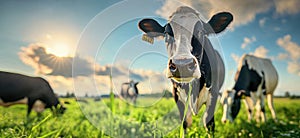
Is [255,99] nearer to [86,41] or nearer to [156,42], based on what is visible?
[156,42]

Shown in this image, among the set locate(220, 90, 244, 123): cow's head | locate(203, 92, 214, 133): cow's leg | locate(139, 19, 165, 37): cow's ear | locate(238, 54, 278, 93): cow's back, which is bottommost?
locate(220, 90, 244, 123): cow's head

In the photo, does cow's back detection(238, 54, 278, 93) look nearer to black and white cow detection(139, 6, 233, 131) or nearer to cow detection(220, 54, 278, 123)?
cow detection(220, 54, 278, 123)

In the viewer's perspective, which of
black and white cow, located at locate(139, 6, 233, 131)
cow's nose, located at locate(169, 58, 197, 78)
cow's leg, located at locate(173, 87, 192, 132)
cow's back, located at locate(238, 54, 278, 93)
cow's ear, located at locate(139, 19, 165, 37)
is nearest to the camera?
cow's nose, located at locate(169, 58, 197, 78)

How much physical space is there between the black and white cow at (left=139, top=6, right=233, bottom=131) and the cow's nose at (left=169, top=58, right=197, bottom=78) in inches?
3.3

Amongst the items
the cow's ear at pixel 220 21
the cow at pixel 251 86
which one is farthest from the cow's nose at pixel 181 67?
the cow at pixel 251 86

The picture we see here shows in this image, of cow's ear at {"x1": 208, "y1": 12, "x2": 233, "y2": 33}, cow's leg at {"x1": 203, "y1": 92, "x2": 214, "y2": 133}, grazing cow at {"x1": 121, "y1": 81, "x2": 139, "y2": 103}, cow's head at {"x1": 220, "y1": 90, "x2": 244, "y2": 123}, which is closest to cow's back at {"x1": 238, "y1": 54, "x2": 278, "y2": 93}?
cow's head at {"x1": 220, "y1": 90, "x2": 244, "y2": 123}

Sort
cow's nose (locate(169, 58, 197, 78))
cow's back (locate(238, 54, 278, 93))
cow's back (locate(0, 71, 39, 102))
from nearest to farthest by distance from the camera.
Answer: cow's nose (locate(169, 58, 197, 78)), cow's back (locate(238, 54, 278, 93)), cow's back (locate(0, 71, 39, 102))

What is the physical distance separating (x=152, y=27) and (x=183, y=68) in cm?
96

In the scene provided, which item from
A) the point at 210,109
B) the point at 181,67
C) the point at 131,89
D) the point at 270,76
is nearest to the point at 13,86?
the point at 131,89

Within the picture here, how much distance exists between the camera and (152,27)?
3.10 meters

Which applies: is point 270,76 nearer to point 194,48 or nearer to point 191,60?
point 194,48

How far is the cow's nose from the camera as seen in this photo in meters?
2.28

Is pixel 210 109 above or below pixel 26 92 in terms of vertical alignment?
above

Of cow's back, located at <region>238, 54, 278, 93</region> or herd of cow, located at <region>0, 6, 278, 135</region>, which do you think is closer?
herd of cow, located at <region>0, 6, 278, 135</region>
